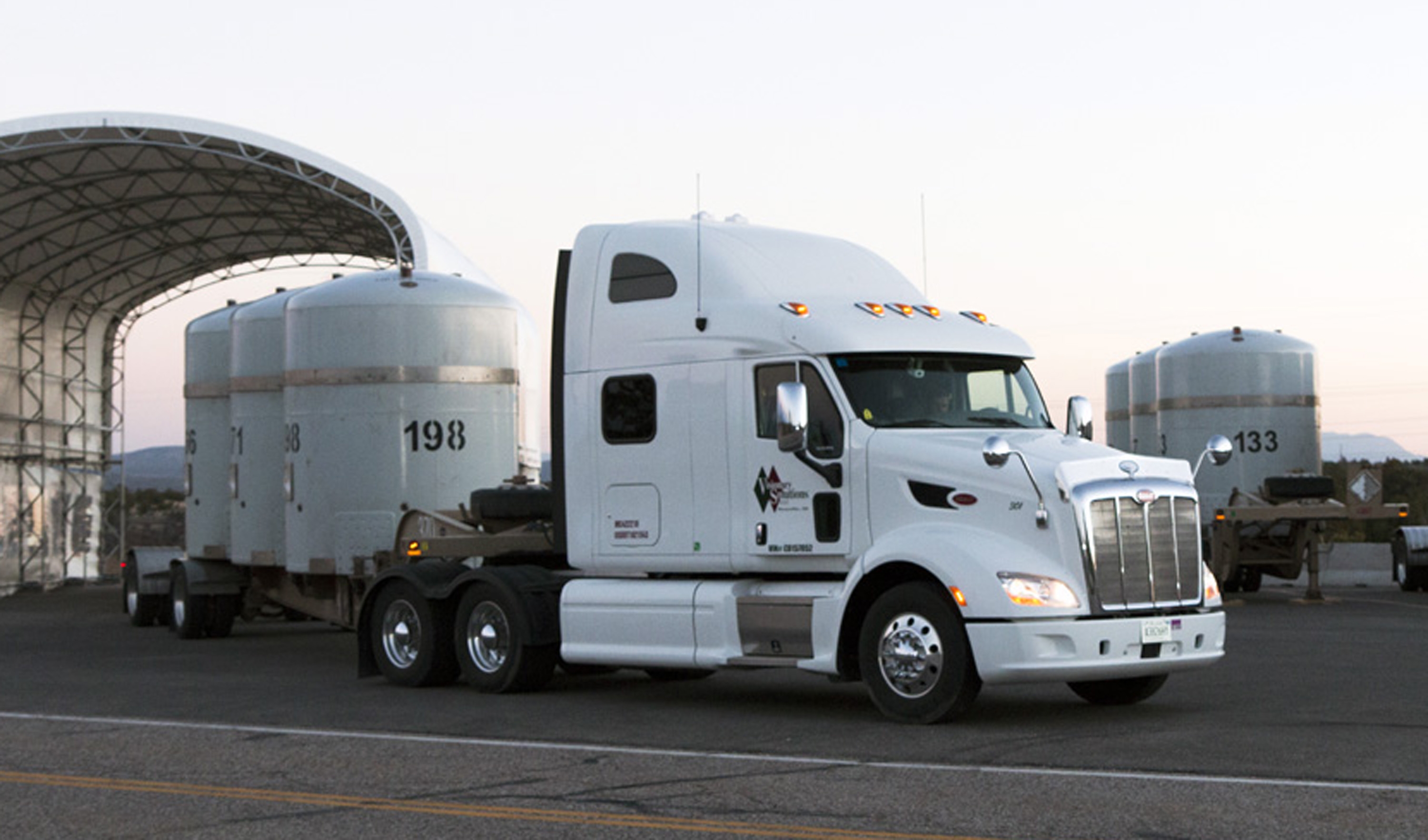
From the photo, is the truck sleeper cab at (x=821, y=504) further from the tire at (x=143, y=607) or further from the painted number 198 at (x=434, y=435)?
the tire at (x=143, y=607)

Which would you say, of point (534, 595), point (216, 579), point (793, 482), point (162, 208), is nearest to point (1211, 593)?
point (793, 482)

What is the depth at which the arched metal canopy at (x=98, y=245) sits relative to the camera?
3753cm

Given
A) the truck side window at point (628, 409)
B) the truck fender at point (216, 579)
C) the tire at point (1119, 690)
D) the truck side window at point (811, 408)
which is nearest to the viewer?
the truck side window at point (811, 408)

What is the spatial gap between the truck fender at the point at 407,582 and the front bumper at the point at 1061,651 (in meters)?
5.55

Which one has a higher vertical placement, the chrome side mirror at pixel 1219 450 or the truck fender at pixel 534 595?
the chrome side mirror at pixel 1219 450

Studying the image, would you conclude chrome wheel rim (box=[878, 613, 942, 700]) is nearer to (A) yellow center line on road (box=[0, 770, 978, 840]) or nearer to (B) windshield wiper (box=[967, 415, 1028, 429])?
(B) windshield wiper (box=[967, 415, 1028, 429])

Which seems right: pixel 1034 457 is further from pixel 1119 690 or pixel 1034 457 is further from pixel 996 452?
pixel 1119 690

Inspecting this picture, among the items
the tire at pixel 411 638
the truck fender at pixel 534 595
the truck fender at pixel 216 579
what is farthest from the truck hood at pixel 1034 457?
the truck fender at pixel 216 579

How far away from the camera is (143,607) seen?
26.6 meters

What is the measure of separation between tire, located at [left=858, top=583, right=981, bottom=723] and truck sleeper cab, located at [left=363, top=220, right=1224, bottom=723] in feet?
0.05

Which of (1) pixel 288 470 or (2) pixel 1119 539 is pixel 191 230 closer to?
(1) pixel 288 470

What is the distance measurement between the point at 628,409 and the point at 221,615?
36.8ft

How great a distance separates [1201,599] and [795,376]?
3.25m

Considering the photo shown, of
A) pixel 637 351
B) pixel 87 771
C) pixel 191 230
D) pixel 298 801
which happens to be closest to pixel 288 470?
pixel 637 351
